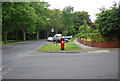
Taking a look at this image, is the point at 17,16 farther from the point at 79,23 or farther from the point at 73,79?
the point at 79,23

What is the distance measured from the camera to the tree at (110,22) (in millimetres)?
19047

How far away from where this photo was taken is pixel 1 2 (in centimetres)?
2341

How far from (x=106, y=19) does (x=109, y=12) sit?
0.89 meters

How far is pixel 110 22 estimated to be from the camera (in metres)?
19.6

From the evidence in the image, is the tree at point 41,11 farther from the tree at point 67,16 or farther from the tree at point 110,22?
the tree at point 110,22

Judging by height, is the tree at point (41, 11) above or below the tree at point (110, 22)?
above

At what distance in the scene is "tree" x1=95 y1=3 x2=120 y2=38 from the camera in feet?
62.5

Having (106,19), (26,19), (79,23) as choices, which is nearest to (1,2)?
(26,19)

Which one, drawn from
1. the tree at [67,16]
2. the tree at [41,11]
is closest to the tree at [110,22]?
the tree at [41,11]

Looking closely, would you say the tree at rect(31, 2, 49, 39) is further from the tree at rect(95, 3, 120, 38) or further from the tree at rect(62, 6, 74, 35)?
the tree at rect(95, 3, 120, 38)

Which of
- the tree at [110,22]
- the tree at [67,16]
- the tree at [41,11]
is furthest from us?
the tree at [67,16]

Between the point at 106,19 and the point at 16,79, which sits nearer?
the point at 16,79

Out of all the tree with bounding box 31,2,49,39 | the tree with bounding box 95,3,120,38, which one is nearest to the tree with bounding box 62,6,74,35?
the tree with bounding box 31,2,49,39

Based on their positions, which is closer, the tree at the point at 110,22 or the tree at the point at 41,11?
the tree at the point at 110,22
